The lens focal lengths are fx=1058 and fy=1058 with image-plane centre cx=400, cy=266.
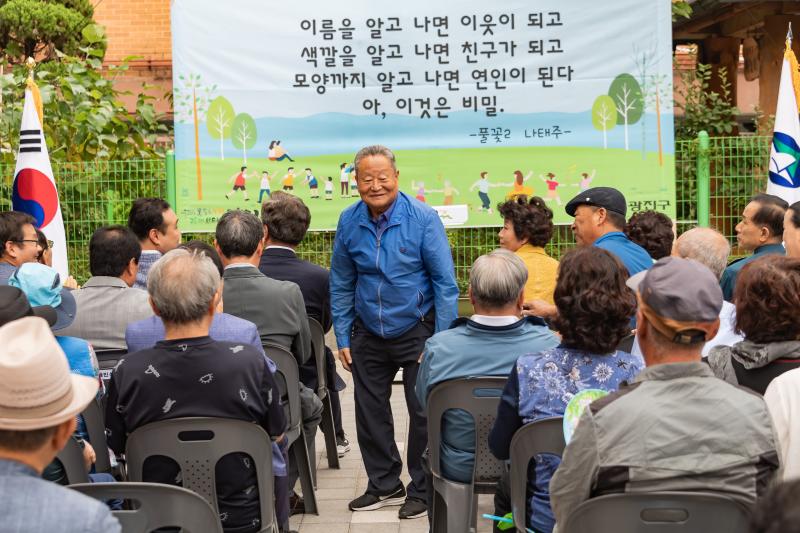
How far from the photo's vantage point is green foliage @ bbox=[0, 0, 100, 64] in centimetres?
1435

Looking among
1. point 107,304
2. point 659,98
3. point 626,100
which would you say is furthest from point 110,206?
point 107,304

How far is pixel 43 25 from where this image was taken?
567 inches

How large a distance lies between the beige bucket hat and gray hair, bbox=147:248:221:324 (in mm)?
1375

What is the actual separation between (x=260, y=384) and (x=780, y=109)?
596cm

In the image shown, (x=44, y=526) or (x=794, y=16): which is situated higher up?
(x=794, y=16)

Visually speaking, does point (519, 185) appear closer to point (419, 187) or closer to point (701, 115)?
point (419, 187)

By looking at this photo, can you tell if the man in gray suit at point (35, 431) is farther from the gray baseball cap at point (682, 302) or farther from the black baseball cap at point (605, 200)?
the black baseball cap at point (605, 200)

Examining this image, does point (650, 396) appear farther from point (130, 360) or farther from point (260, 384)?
point (130, 360)

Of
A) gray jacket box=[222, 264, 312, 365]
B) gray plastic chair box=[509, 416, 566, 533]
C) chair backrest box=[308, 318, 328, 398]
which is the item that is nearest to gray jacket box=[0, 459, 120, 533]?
gray plastic chair box=[509, 416, 566, 533]

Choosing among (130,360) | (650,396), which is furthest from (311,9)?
(650,396)

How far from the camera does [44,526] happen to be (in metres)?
1.94

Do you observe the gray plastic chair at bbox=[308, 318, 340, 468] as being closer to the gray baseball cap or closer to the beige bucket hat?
the gray baseball cap

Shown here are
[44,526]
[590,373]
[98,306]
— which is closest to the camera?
[44,526]

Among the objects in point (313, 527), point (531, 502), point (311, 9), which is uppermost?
point (311, 9)
